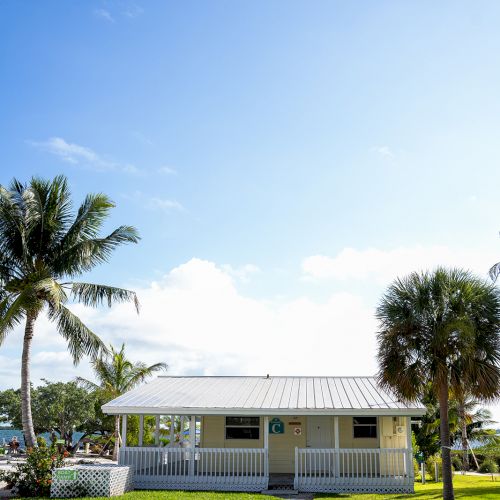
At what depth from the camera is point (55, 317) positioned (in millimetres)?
20859

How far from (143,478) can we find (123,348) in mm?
16960

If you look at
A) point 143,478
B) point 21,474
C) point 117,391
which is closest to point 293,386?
point 143,478

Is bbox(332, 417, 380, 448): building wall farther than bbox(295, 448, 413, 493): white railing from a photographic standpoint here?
Yes

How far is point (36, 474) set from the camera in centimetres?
1677

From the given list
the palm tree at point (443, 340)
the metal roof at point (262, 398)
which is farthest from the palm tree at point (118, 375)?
the palm tree at point (443, 340)

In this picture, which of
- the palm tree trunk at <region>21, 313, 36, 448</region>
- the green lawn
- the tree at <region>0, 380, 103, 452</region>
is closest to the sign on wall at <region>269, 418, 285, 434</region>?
the green lawn

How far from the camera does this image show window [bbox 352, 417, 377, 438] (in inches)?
814

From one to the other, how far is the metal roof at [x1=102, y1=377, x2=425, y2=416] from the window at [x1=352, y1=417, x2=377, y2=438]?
96 centimetres

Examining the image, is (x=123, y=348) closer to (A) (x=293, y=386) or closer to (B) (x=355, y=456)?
(A) (x=293, y=386)

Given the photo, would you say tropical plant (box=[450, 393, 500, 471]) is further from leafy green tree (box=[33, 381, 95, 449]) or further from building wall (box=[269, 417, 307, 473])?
leafy green tree (box=[33, 381, 95, 449])

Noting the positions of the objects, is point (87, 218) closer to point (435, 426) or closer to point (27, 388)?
point (27, 388)

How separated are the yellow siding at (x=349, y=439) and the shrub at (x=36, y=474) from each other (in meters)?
9.48

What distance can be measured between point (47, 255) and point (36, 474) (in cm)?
788

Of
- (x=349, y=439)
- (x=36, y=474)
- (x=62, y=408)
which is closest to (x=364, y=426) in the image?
(x=349, y=439)
